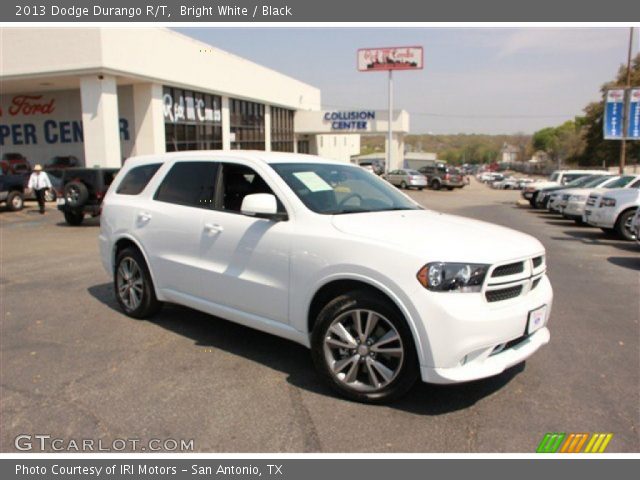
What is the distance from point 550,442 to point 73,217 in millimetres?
14251

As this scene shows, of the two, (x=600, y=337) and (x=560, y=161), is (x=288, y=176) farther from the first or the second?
(x=560, y=161)

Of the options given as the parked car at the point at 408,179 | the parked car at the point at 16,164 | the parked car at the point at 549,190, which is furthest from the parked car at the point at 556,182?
the parked car at the point at 16,164

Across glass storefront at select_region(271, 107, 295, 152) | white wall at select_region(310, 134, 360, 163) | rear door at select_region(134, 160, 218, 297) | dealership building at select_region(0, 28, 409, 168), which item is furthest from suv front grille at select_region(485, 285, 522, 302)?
white wall at select_region(310, 134, 360, 163)

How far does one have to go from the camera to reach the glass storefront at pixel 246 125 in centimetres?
3356

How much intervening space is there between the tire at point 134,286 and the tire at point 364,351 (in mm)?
2406

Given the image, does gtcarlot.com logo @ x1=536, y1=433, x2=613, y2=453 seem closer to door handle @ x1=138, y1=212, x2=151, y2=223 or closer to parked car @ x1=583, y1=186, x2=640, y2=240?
door handle @ x1=138, y1=212, x2=151, y2=223

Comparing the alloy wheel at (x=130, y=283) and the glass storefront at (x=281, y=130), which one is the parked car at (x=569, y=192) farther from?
the glass storefront at (x=281, y=130)

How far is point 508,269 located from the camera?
12.0 feet

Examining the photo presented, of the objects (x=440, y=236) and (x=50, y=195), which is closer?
(x=440, y=236)

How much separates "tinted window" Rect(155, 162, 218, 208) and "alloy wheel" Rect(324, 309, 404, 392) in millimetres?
1884

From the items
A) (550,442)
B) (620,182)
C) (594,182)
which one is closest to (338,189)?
(550,442)

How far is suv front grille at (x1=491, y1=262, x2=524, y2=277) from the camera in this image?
3570 mm

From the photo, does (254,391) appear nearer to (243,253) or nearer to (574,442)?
(243,253)

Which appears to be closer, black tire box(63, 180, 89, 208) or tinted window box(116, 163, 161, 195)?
tinted window box(116, 163, 161, 195)
